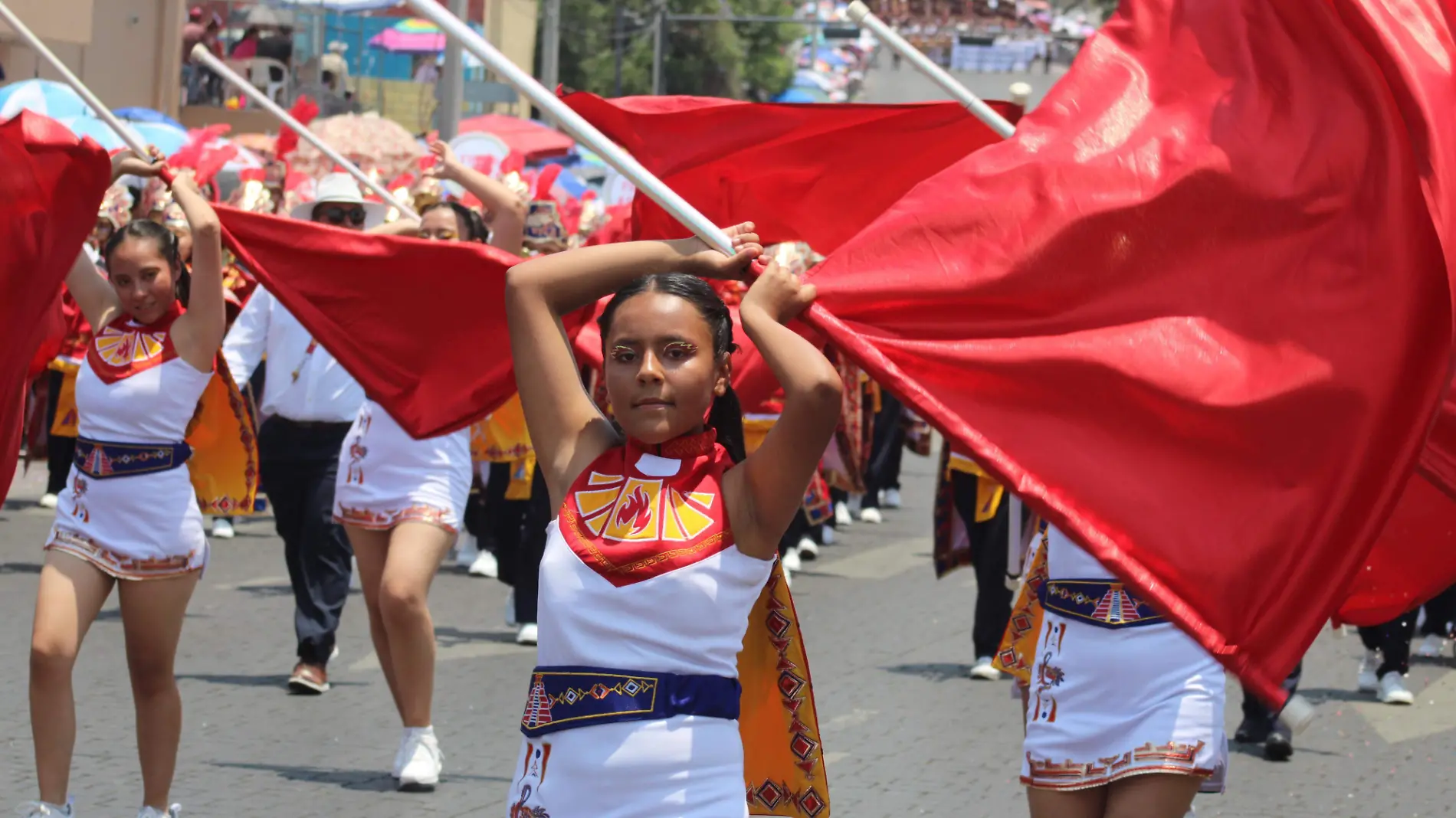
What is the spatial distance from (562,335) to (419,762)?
3.57 metres

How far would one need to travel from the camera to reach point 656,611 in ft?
12.9

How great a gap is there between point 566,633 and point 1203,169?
160cm

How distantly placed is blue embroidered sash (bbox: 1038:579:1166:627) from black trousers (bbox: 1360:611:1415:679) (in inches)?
203

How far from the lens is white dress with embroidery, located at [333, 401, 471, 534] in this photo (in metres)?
8.01

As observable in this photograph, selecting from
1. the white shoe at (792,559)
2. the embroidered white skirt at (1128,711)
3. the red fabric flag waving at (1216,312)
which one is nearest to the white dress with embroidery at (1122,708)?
the embroidered white skirt at (1128,711)

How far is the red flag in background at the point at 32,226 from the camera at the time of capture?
607 cm

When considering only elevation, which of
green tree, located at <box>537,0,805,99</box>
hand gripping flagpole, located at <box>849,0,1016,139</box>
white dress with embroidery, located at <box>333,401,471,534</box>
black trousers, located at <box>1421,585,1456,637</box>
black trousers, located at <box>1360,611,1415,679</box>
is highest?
hand gripping flagpole, located at <box>849,0,1016,139</box>

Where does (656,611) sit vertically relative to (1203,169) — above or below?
below

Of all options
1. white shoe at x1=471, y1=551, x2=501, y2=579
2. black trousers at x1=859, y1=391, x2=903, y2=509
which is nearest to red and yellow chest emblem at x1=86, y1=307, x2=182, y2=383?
white shoe at x1=471, y1=551, x2=501, y2=579

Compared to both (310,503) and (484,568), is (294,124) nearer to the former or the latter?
(310,503)

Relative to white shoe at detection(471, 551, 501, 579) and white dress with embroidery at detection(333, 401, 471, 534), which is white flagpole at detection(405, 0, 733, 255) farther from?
white shoe at detection(471, 551, 501, 579)

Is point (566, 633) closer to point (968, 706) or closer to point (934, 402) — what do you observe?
point (934, 402)

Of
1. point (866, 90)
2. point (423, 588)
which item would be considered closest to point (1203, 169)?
point (423, 588)

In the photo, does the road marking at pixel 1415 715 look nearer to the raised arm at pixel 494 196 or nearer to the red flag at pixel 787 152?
the red flag at pixel 787 152
